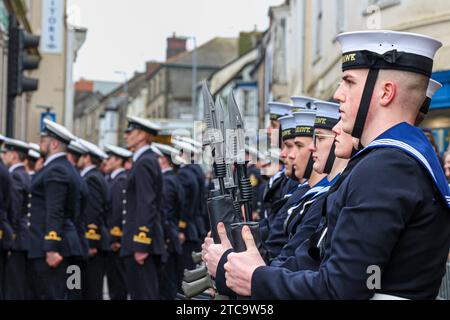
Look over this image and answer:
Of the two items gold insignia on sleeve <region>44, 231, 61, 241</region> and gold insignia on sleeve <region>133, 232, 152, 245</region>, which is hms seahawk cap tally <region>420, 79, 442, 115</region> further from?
gold insignia on sleeve <region>133, 232, 152, 245</region>

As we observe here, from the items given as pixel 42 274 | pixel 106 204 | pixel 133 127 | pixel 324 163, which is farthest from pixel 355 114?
pixel 106 204

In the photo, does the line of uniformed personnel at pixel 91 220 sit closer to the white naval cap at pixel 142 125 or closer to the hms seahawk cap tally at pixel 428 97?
the white naval cap at pixel 142 125

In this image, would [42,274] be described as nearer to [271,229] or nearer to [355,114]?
[271,229]

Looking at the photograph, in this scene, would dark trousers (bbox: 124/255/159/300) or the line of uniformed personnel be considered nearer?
the line of uniformed personnel

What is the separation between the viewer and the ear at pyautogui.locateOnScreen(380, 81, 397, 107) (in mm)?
2900

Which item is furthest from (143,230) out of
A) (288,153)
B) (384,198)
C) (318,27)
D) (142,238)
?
(318,27)

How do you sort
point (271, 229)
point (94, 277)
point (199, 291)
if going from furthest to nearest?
1. point (94, 277)
2. point (271, 229)
3. point (199, 291)

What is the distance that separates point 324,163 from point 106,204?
289 inches

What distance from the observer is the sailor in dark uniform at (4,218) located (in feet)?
28.2

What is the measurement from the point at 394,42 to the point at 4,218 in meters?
6.75

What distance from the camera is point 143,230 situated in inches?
354

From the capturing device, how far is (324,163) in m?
4.53

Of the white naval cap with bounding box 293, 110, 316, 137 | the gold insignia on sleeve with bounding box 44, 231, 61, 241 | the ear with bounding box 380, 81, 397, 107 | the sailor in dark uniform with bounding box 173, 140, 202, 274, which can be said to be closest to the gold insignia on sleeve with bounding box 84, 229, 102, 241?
the sailor in dark uniform with bounding box 173, 140, 202, 274
